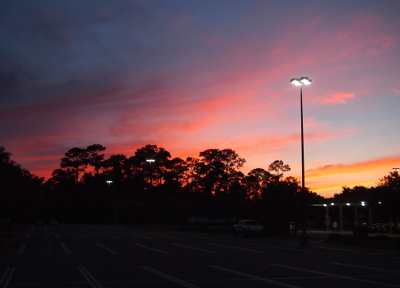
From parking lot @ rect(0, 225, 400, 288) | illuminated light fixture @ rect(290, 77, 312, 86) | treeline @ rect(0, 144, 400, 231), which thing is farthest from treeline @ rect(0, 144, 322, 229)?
parking lot @ rect(0, 225, 400, 288)

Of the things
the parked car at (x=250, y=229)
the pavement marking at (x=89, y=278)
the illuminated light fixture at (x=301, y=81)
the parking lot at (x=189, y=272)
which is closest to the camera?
the pavement marking at (x=89, y=278)

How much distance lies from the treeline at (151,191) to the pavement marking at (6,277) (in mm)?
34147

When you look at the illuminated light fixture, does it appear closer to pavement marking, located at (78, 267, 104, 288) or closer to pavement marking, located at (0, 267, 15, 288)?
pavement marking, located at (78, 267, 104, 288)

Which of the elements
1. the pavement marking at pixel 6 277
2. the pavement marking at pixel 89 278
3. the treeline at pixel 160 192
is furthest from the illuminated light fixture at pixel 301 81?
the pavement marking at pixel 6 277

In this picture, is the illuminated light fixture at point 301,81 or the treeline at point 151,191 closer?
the illuminated light fixture at point 301,81

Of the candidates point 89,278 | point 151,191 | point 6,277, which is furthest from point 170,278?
point 151,191

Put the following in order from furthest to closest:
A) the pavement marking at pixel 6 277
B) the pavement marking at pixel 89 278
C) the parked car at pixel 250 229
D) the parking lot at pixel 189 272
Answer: the parked car at pixel 250 229 → the parking lot at pixel 189 272 → the pavement marking at pixel 6 277 → the pavement marking at pixel 89 278

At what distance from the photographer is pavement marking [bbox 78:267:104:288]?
13734 mm

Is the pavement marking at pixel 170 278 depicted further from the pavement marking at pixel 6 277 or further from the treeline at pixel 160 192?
the treeline at pixel 160 192

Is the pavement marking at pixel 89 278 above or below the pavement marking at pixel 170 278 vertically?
below

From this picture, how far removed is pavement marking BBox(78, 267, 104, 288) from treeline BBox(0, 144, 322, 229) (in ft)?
115

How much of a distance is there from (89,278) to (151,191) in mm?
101871

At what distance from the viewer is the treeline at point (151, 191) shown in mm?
54725

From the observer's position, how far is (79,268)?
59.8 ft
